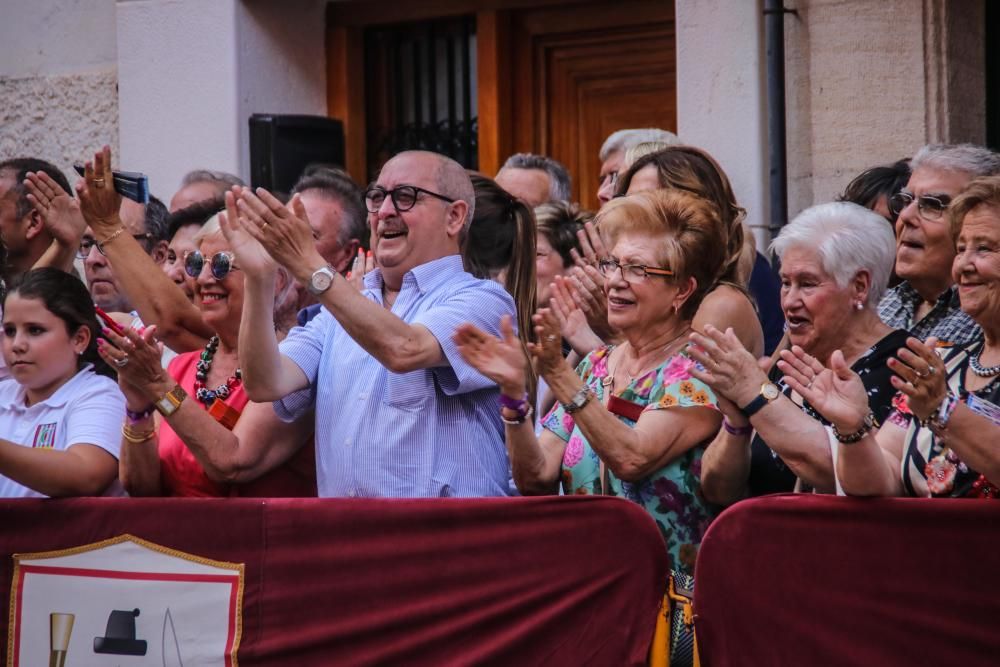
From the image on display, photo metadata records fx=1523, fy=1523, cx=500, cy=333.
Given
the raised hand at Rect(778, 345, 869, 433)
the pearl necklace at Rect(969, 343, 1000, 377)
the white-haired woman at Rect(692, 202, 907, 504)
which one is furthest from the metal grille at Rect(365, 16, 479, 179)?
the raised hand at Rect(778, 345, 869, 433)

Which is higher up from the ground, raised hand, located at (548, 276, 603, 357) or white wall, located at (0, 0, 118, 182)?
white wall, located at (0, 0, 118, 182)

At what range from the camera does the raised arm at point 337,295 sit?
4.09 meters

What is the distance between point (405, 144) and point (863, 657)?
5305 millimetres

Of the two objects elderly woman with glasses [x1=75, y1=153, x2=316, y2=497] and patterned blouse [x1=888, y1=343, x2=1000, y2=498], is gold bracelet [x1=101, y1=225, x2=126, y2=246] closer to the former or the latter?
elderly woman with glasses [x1=75, y1=153, x2=316, y2=497]

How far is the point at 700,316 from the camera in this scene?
4355mm

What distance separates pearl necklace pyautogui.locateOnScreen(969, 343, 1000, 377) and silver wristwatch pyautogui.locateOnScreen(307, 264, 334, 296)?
167 centimetres

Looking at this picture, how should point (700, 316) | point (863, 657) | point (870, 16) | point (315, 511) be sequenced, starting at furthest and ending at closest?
1. point (870, 16)
2. point (700, 316)
3. point (315, 511)
4. point (863, 657)

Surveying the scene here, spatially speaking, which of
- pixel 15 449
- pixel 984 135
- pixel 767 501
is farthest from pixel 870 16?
pixel 15 449

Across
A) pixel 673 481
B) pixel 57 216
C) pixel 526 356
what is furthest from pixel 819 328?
pixel 57 216

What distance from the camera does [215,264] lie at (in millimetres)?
4781

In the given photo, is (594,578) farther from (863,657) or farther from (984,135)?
(984,135)

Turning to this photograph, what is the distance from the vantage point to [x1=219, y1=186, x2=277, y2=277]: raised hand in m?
4.23

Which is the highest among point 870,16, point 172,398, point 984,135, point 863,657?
point 870,16

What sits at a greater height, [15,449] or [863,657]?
[15,449]
